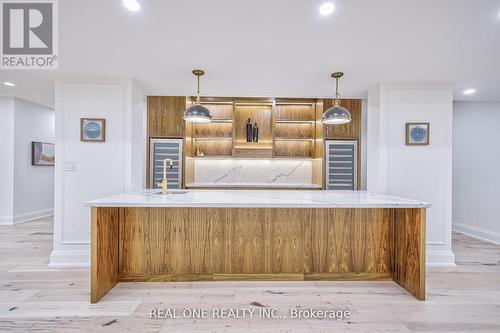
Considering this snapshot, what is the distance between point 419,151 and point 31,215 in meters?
7.23

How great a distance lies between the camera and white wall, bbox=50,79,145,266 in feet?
10.5

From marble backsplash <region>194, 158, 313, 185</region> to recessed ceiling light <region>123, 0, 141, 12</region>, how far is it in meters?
3.70

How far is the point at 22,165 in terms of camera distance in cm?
515

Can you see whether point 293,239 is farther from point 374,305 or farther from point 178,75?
point 178,75

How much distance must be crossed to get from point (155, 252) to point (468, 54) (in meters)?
3.76

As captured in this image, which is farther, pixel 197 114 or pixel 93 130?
pixel 93 130

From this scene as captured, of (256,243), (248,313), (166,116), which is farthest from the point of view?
(166,116)

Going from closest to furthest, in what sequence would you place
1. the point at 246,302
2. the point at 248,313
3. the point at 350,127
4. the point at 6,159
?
the point at 248,313
the point at 246,302
the point at 6,159
the point at 350,127

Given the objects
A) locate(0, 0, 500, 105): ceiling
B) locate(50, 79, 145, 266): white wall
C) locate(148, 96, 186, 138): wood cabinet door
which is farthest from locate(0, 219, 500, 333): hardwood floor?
locate(148, 96, 186, 138): wood cabinet door

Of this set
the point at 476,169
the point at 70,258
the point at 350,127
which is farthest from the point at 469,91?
the point at 70,258

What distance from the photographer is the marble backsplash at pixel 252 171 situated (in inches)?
216

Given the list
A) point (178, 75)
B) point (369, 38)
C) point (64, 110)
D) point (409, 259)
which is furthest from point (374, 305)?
point (64, 110)

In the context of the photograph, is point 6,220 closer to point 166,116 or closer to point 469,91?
point 166,116

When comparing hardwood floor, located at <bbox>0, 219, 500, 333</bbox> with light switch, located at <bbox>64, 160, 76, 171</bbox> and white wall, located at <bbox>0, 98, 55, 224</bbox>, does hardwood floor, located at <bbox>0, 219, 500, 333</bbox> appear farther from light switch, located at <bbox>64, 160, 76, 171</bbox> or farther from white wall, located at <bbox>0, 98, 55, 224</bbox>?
white wall, located at <bbox>0, 98, 55, 224</bbox>
